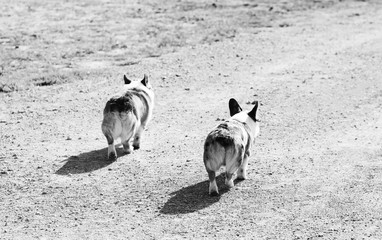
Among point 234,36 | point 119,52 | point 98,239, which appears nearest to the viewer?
point 98,239

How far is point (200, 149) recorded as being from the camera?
43.1 ft

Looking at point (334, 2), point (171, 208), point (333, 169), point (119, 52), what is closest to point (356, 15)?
point (334, 2)

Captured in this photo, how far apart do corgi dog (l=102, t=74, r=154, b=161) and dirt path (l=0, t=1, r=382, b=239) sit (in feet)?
0.84

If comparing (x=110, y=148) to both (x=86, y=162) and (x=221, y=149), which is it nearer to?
(x=86, y=162)

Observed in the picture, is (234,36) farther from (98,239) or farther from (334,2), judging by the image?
(98,239)

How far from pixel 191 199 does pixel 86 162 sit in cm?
233

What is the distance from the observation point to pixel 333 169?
12.1 meters

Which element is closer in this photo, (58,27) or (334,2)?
(58,27)

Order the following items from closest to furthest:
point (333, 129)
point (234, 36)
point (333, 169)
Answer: point (333, 169) → point (333, 129) → point (234, 36)

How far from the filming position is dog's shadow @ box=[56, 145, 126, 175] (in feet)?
39.6

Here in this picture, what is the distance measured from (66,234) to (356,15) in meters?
16.6

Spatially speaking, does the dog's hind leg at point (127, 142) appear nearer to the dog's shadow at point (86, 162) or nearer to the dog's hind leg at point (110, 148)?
the dog's shadow at point (86, 162)

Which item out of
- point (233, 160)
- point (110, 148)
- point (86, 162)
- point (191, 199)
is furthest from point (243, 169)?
point (86, 162)

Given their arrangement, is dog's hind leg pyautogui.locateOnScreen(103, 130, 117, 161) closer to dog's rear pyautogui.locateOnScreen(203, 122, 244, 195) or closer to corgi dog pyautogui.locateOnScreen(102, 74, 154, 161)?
corgi dog pyautogui.locateOnScreen(102, 74, 154, 161)
